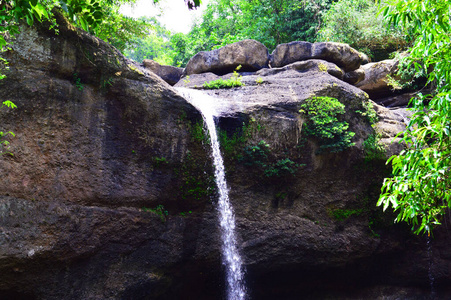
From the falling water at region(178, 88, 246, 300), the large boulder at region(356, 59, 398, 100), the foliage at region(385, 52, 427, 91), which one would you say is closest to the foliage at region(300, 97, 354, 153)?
the falling water at region(178, 88, 246, 300)

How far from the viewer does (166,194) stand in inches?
278

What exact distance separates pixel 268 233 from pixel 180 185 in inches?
92.1

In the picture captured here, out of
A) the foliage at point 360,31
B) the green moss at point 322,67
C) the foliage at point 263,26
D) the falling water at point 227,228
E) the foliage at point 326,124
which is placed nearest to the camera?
the falling water at point 227,228

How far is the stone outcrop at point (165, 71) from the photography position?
41.4 ft

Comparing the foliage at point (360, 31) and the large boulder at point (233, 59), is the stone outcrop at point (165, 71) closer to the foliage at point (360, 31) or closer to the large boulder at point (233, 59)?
the large boulder at point (233, 59)

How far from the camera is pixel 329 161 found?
8.55 m

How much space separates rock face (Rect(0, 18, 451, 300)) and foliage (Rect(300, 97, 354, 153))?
24 centimetres

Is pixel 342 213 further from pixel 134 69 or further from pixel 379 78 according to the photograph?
pixel 379 78

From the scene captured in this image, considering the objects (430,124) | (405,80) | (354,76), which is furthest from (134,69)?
(405,80)

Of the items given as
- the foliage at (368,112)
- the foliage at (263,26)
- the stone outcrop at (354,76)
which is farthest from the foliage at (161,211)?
the foliage at (263,26)

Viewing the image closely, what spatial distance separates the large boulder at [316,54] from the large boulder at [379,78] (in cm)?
94

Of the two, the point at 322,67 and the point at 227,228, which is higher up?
the point at 322,67

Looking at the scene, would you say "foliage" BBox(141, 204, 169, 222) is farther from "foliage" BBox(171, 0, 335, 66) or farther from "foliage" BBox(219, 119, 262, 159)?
"foliage" BBox(171, 0, 335, 66)

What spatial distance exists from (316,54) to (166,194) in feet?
24.8
